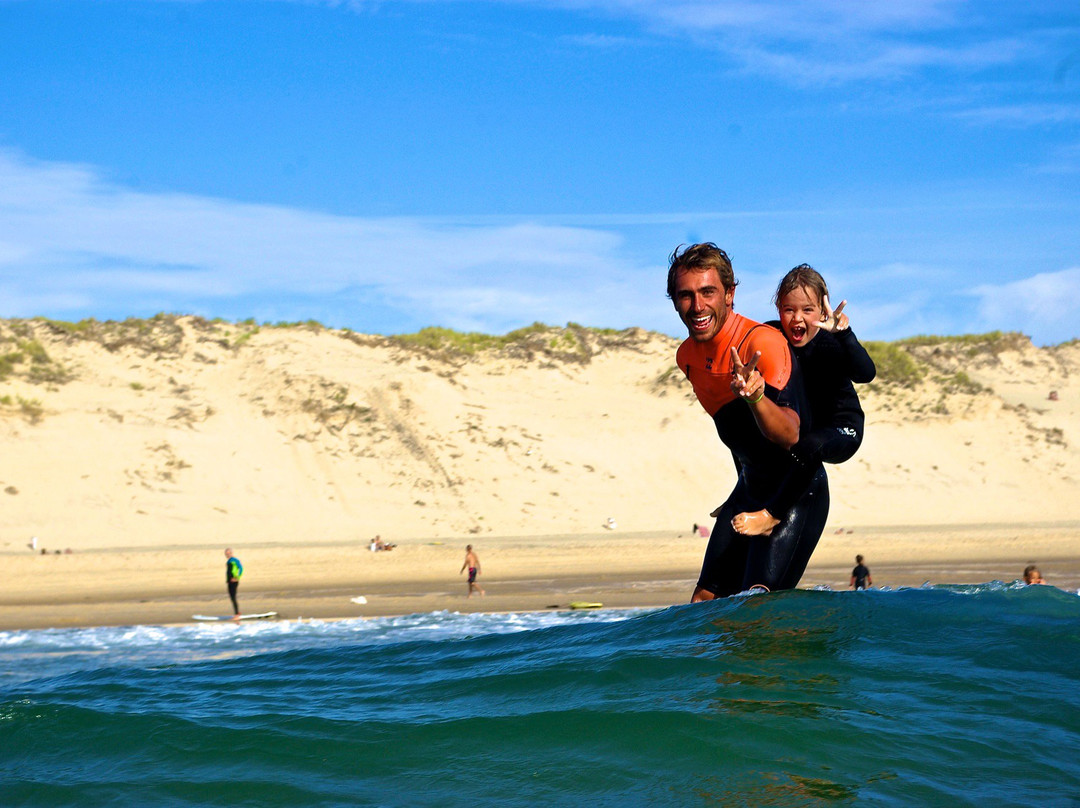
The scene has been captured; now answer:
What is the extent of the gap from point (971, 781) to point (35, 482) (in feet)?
94.7

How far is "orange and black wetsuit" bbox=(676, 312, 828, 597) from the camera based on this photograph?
A: 14.6 feet

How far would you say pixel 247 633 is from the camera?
49.6 feet

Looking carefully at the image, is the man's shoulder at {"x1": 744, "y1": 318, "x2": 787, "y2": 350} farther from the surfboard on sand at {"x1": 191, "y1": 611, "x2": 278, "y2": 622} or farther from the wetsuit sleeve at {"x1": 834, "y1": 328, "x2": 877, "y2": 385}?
the surfboard on sand at {"x1": 191, "y1": 611, "x2": 278, "y2": 622}

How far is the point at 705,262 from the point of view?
4555 mm

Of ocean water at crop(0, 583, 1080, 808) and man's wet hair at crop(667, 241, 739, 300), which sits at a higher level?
man's wet hair at crop(667, 241, 739, 300)

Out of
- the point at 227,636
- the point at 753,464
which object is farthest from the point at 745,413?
the point at 227,636

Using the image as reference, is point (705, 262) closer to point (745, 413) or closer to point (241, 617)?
point (745, 413)

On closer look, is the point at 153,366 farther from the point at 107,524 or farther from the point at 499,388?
the point at 499,388

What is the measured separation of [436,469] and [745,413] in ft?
87.6

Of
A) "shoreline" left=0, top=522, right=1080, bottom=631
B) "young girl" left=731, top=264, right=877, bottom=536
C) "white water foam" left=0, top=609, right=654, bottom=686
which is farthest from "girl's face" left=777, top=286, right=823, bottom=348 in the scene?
"shoreline" left=0, top=522, right=1080, bottom=631

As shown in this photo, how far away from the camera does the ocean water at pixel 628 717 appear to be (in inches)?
132

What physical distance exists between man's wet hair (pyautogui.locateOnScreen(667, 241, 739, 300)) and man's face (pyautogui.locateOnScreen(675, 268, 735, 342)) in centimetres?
3

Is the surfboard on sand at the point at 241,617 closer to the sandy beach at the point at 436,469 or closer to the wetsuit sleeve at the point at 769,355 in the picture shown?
the sandy beach at the point at 436,469

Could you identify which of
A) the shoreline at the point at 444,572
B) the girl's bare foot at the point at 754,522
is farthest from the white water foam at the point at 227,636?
the girl's bare foot at the point at 754,522
